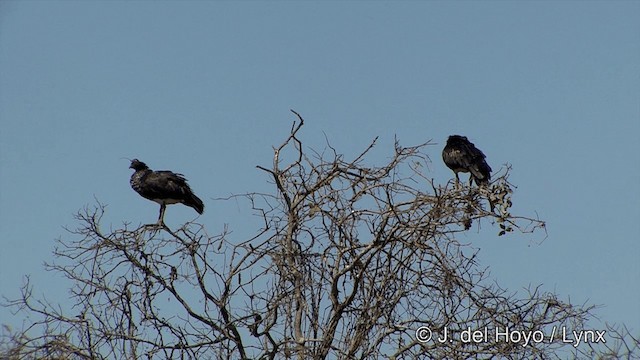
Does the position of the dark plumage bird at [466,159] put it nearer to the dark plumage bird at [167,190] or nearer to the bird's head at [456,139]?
the bird's head at [456,139]

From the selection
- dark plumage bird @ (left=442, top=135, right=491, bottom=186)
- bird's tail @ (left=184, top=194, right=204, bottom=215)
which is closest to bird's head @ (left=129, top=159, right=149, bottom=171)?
bird's tail @ (left=184, top=194, right=204, bottom=215)

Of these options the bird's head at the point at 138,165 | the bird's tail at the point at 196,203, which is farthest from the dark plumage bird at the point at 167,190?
the bird's head at the point at 138,165

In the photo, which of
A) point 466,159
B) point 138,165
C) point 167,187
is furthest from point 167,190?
point 466,159

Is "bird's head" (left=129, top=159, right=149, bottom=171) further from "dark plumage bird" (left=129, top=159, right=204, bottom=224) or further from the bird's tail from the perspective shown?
the bird's tail

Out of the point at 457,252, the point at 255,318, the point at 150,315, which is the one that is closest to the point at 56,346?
the point at 150,315

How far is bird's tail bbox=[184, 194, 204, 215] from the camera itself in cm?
1291

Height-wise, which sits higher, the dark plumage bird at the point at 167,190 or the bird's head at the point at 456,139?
the bird's head at the point at 456,139

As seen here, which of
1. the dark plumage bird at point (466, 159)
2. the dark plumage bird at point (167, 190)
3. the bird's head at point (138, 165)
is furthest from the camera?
the bird's head at point (138, 165)

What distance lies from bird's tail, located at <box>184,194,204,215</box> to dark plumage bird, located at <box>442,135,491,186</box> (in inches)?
116

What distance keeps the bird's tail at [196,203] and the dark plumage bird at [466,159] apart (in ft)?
9.66

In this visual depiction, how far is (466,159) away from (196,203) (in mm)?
3117

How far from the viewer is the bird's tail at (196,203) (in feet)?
42.3

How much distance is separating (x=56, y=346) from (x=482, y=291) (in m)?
3.30

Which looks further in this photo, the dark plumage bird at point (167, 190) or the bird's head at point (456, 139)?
the bird's head at point (456, 139)
